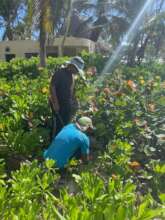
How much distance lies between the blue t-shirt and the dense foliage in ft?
0.57

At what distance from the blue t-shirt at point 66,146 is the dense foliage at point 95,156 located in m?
0.17

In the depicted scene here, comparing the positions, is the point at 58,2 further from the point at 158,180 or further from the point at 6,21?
the point at 6,21

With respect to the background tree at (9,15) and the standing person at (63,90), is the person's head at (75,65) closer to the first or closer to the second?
the standing person at (63,90)

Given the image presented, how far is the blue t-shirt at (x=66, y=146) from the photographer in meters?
4.83

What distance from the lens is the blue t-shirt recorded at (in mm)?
4828

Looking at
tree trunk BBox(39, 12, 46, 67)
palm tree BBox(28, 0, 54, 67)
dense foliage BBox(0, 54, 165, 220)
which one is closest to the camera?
dense foliage BBox(0, 54, 165, 220)

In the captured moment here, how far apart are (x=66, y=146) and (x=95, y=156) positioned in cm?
88

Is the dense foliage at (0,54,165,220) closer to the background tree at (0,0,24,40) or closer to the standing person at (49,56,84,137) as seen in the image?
the standing person at (49,56,84,137)

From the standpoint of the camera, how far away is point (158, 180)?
14.9ft

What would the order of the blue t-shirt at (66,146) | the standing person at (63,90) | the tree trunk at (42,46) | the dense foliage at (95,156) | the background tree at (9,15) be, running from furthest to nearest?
the background tree at (9,15) < the tree trunk at (42,46) < the standing person at (63,90) < the blue t-shirt at (66,146) < the dense foliage at (95,156)

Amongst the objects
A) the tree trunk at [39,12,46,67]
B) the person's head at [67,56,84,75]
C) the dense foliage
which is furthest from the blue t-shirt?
the tree trunk at [39,12,46,67]

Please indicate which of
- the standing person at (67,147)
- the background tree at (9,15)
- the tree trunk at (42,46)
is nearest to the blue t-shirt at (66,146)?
the standing person at (67,147)

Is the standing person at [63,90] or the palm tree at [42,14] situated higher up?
the palm tree at [42,14]

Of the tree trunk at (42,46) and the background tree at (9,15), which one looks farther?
the background tree at (9,15)
